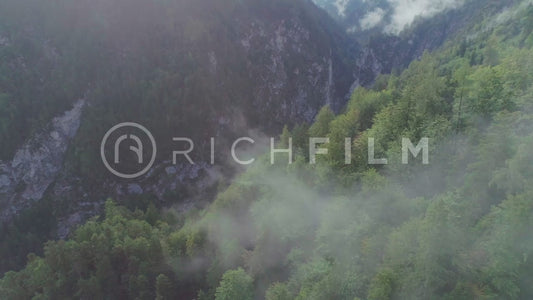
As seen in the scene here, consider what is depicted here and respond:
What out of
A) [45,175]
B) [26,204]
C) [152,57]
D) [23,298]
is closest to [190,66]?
[152,57]

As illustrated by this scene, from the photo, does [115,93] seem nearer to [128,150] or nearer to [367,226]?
[128,150]

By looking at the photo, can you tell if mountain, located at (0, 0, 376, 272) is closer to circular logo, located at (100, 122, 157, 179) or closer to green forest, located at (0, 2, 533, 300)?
circular logo, located at (100, 122, 157, 179)

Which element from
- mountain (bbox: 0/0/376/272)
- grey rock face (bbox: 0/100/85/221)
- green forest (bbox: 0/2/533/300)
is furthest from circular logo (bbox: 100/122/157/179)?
green forest (bbox: 0/2/533/300)

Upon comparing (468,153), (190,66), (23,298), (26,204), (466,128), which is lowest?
(23,298)

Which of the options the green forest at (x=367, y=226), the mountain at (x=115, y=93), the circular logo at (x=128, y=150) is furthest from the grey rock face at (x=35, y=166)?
the green forest at (x=367, y=226)

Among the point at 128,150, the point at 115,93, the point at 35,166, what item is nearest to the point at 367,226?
the point at 128,150

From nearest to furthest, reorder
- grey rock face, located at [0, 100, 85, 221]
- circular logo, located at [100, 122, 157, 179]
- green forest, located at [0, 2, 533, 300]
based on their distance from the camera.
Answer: green forest, located at [0, 2, 533, 300], grey rock face, located at [0, 100, 85, 221], circular logo, located at [100, 122, 157, 179]

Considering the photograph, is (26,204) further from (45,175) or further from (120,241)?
(120,241)
